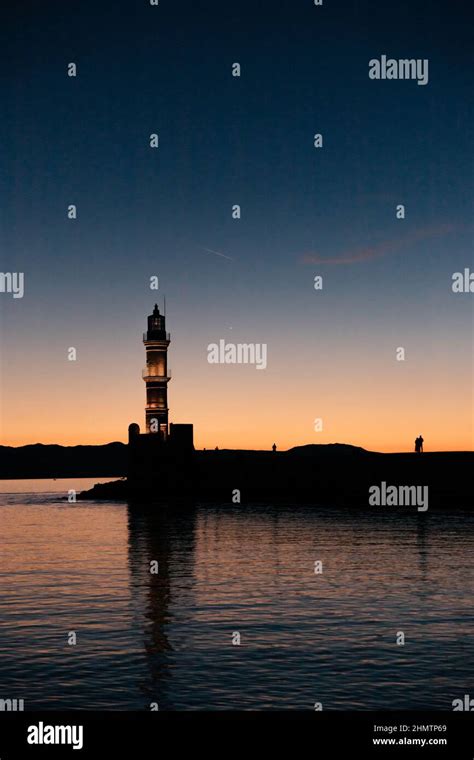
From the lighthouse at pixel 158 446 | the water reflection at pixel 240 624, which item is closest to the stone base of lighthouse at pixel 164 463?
the lighthouse at pixel 158 446

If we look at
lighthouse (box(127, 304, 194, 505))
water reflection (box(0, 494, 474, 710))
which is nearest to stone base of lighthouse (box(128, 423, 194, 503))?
lighthouse (box(127, 304, 194, 505))

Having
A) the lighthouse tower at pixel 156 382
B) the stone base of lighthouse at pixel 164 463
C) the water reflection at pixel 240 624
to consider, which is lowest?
the water reflection at pixel 240 624

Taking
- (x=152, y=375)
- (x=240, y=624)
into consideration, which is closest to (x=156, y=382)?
(x=152, y=375)

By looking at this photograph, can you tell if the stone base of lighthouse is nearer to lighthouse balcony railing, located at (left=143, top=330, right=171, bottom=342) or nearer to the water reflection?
lighthouse balcony railing, located at (left=143, top=330, right=171, bottom=342)

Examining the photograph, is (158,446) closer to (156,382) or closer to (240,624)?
(156,382)

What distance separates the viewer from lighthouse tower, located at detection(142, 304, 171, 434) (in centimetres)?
10350

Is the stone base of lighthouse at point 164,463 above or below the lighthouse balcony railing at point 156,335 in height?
below

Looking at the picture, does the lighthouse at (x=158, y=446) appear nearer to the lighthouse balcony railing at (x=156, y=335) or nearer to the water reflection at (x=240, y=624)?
the lighthouse balcony railing at (x=156, y=335)

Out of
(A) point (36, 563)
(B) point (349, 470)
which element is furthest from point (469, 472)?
(A) point (36, 563)

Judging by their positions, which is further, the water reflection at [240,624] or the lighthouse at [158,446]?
the lighthouse at [158,446]

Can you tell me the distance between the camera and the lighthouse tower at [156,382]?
103500 mm

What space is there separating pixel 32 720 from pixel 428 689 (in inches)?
281

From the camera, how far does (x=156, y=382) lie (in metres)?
Answer: 103

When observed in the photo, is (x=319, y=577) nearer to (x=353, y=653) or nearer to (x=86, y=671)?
(x=353, y=653)
